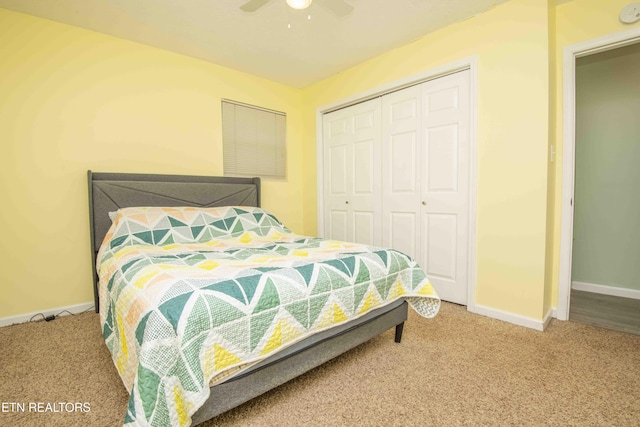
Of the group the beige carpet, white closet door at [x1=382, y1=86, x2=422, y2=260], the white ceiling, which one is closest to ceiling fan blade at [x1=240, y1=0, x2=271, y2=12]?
the white ceiling

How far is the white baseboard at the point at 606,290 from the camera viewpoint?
2.88 metres

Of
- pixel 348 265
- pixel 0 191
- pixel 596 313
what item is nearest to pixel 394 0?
pixel 348 265

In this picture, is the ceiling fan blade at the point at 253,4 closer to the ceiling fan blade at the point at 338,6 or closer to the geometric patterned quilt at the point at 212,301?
the ceiling fan blade at the point at 338,6

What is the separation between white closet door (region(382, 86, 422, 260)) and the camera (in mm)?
2846

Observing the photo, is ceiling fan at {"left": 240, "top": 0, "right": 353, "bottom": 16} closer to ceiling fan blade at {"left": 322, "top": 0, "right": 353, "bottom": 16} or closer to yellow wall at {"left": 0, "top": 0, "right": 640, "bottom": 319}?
ceiling fan blade at {"left": 322, "top": 0, "right": 353, "bottom": 16}

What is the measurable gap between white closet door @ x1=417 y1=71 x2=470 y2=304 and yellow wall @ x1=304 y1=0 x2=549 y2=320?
138 mm

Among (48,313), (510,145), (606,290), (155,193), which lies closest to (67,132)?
(155,193)

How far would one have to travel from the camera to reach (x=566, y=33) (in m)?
2.20

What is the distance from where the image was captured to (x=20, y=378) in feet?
5.09

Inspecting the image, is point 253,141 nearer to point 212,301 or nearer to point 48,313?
point 48,313

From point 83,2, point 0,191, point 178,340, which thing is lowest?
point 178,340

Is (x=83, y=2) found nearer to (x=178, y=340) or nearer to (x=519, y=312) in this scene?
(x=178, y=340)

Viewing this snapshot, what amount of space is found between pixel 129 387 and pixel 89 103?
252 centimetres

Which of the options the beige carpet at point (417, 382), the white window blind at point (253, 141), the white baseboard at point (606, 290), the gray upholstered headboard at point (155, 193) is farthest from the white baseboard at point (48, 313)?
the white baseboard at point (606, 290)
